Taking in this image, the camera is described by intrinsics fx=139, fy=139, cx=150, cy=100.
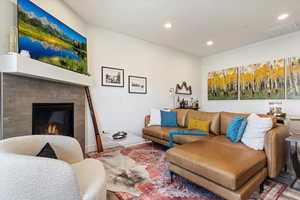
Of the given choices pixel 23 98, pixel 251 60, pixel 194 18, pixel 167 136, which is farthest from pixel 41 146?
pixel 251 60

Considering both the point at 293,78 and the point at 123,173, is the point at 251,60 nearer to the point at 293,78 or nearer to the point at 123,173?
the point at 293,78

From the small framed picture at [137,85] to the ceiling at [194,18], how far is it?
3.64 feet

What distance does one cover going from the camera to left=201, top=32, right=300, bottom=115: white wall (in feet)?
11.1

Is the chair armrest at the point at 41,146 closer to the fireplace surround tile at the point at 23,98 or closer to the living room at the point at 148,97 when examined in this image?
the living room at the point at 148,97

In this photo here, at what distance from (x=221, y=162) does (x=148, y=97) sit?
2749mm

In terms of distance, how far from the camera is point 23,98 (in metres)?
1.81

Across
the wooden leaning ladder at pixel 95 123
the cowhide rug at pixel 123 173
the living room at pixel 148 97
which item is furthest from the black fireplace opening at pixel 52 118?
the cowhide rug at pixel 123 173

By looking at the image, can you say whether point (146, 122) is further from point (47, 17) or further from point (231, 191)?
point (47, 17)

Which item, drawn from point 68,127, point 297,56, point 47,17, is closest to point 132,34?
point 47,17

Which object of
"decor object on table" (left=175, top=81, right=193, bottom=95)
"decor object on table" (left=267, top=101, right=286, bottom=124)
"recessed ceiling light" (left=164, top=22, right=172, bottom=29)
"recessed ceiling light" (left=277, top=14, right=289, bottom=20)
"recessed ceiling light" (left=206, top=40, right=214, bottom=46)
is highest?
"recessed ceiling light" (left=164, top=22, right=172, bottom=29)

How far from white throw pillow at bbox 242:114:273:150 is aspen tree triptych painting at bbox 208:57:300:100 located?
2.30 meters

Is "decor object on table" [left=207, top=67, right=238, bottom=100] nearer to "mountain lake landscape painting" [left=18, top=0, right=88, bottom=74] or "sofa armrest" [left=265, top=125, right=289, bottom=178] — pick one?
"sofa armrest" [left=265, top=125, right=289, bottom=178]

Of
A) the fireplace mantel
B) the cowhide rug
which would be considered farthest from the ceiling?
the cowhide rug

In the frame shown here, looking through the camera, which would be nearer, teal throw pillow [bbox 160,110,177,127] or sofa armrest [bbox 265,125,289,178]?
sofa armrest [bbox 265,125,289,178]
